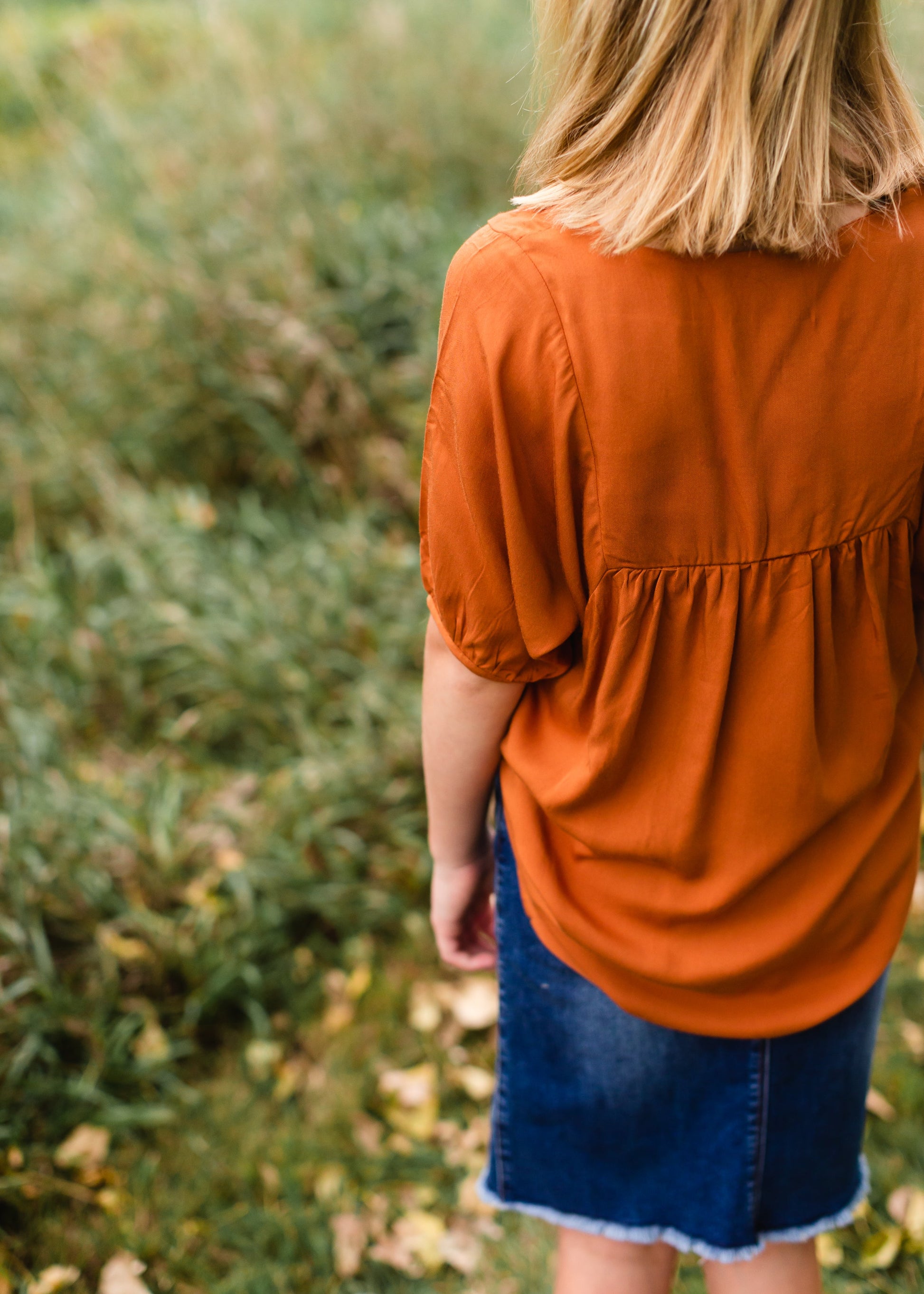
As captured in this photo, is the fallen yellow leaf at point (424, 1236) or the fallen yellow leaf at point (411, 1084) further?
the fallen yellow leaf at point (411, 1084)

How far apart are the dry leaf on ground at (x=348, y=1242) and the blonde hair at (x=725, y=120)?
1945 millimetres

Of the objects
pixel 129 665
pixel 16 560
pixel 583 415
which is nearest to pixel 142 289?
pixel 16 560

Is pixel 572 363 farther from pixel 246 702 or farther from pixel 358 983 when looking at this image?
pixel 246 702

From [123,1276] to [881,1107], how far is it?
154cm

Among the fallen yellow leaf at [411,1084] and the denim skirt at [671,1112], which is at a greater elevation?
the denim skirt at [671,1112]

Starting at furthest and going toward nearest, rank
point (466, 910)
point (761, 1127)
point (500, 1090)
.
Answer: point (466, 910)
point (500, 1090)
point (761, 1127)

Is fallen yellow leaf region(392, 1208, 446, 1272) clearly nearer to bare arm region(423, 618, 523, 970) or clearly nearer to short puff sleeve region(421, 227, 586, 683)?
bare arm region(423, 618, 523, 970)

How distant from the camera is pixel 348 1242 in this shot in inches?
80.1

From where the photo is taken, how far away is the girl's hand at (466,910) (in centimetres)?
137

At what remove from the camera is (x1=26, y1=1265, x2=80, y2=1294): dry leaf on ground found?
6.23 feet

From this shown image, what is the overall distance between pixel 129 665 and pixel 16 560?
877 millimetres

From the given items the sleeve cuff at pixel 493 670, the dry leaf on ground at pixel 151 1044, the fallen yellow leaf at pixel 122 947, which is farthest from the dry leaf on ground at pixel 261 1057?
the sleeve cuff at pixel 493 670

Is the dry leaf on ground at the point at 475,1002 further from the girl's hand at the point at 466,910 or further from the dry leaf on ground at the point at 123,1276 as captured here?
the girl's hand at the point at 466,910

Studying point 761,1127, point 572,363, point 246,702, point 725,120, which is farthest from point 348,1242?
point 725,120
